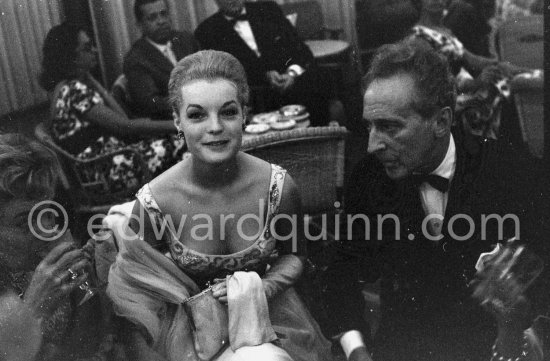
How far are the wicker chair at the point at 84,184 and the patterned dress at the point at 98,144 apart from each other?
13 millimetres

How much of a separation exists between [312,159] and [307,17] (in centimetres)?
56

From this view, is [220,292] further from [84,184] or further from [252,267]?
[84,184]

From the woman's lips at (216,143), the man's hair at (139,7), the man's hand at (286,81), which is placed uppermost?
the man's hair at (139,7)

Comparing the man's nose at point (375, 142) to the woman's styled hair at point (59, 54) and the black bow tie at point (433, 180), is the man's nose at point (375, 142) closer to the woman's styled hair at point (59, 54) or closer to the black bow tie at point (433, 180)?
the black bow tie at point (433, 180)

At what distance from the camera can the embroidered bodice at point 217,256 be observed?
305 centimetres

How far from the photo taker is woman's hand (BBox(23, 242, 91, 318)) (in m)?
3.23

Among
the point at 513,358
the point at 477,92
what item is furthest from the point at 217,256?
the point at 513,358

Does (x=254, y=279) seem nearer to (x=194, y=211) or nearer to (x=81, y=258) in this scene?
(x=194, y=211)

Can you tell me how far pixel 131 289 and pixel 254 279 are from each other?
491mm

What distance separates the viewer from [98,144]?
317 centimetres

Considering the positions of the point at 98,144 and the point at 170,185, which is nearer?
the point at 170,185

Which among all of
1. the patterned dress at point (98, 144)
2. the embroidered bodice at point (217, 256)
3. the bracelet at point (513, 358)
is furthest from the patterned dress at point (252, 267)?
the bracelet at point (513, 358)

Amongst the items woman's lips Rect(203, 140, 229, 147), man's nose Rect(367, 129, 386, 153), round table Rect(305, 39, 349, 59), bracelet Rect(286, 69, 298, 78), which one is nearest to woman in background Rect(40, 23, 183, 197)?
woman's lips Rect(203, 140, 229, 147)

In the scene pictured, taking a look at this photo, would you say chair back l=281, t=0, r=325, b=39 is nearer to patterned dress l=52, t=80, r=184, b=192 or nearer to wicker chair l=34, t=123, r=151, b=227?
patterned dress l=52, t=80, r=184, b=192
